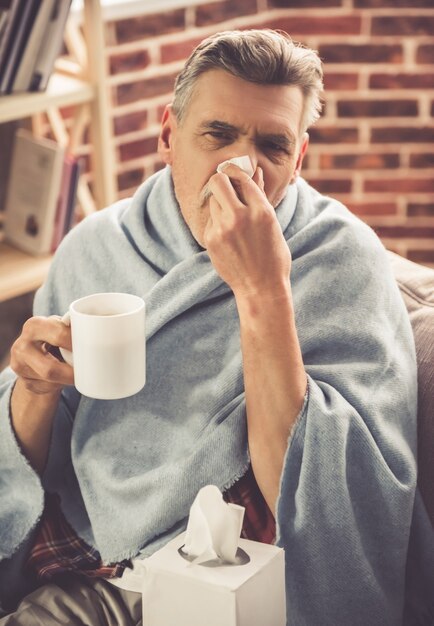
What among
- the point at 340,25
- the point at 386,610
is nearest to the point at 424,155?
the point at 340,25

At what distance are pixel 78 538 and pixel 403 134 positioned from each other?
7.08 feet

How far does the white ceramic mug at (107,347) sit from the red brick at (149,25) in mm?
1760

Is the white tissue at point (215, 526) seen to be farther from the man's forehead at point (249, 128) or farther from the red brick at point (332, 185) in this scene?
the red brick at point (332, 185)

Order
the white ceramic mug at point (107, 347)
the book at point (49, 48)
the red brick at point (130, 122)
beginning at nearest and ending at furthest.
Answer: the white ceramic mug at point (107, 347) < the book at point (49, 48) < the red brick at point (130, 122)

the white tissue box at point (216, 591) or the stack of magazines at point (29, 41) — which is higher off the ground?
the stack of magazines at point (29, 41)

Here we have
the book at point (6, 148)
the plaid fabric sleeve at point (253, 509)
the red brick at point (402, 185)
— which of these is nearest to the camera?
the plaid fabric sleeve at point (253, 509)

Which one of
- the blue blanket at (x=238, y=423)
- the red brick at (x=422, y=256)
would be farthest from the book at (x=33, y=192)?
the red brick at (x=422, y=256)

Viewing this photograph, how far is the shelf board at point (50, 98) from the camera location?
2312 millimetres

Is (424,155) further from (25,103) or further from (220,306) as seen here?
(220,306)

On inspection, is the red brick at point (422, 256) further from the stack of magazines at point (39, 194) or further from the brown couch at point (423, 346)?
the brown couch at point (423, 346)

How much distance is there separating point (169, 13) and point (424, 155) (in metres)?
1.02

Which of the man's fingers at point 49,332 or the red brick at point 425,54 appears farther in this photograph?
the red brick at point 425,54

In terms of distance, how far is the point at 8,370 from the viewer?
162 centimetres

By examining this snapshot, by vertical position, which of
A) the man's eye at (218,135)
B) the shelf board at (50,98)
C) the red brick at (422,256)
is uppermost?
the man's eye at (218,135)
